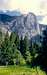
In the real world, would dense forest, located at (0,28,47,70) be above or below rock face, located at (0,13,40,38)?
below

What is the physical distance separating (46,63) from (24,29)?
72 cm

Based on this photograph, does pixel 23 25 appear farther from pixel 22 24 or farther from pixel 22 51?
Result: pixel 22 51

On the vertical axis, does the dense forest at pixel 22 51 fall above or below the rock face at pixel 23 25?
below

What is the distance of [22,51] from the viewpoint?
19.0ft

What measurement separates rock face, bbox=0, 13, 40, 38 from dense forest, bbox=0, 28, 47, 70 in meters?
0.09

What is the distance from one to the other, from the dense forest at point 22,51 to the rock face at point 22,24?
9 centimetres

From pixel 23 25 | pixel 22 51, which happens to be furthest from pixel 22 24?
pixel 22 51

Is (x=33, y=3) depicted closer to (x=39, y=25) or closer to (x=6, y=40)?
(x=39, y=25)

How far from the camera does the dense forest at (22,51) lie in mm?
5695

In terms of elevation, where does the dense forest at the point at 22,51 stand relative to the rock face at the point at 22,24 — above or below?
below

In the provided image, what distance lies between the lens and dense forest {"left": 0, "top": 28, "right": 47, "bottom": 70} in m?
5.70

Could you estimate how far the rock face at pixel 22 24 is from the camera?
5.69 m

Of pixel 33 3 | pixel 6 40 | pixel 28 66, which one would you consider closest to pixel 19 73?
pixel 28 66

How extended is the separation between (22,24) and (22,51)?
47 centimetres
